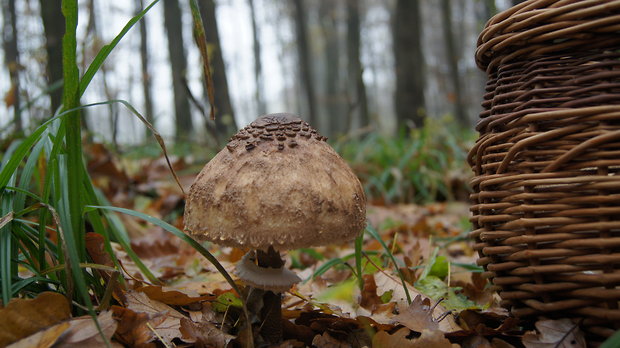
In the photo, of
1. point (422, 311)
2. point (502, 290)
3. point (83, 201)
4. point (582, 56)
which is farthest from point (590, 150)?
point (83, 201)

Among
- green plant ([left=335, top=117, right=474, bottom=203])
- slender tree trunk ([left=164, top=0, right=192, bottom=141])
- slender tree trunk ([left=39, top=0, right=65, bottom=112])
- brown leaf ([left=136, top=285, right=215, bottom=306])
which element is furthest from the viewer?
slender tree trunk ([left=164, top=0, right=192, bottom=141])

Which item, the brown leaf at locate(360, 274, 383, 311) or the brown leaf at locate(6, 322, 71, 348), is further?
the brown leaf at locate(360, 274, 383, 311)

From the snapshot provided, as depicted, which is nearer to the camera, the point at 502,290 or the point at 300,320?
the point at 502,290

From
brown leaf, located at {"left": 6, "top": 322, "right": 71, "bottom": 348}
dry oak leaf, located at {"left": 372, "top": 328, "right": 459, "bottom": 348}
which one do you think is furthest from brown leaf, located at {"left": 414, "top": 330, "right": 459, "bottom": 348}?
brown leaf, located at {"left": 6, "top": 322, "right": 71, "bottom": 348}

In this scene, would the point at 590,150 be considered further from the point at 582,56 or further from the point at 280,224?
the point at 280,224

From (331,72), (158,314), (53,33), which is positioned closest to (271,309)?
(158,314)

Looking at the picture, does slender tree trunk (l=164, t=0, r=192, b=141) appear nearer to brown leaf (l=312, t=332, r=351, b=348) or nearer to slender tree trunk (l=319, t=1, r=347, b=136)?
brown leaf (l=312, t=332, r=351, b=348)
